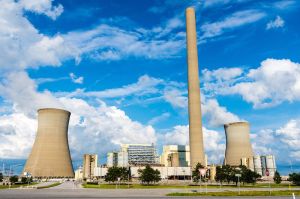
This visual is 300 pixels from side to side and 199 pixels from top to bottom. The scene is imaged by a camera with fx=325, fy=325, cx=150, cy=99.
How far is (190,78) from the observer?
7994 cm

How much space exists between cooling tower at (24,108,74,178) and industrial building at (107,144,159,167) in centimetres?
7682

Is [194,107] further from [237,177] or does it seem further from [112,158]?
[112,158]

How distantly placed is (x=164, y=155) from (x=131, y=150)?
22530mm

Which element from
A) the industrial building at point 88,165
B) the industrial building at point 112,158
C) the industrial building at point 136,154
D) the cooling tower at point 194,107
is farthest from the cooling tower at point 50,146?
the industrial building at point 112,158

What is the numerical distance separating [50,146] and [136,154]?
303ft

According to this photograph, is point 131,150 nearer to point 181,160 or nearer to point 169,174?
point 181,160

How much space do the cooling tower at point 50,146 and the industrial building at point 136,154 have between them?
7682 cm

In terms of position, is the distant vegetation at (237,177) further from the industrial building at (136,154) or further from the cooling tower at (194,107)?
the industrial building at (136,154)

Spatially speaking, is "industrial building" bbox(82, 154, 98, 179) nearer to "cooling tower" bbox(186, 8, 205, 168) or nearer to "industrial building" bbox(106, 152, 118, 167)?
"industrial building" bbox(106, 152, 118, 167)

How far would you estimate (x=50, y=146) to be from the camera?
74062mm

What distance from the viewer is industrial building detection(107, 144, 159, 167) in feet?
512

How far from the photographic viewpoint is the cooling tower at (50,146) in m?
73.1

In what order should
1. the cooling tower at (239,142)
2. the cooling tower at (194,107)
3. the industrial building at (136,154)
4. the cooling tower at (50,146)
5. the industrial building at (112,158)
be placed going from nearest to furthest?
the cooling tower at (50,146) → the cooling tower at (194,107) → the cooling tower at (239,142) → the industrial building at (136,154) → the industrial building at (112,158)

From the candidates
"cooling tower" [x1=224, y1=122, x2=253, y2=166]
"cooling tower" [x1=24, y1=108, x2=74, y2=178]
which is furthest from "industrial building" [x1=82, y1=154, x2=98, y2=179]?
"cooling tower" [x1=224, y1=122, x2=253, y2=166]
